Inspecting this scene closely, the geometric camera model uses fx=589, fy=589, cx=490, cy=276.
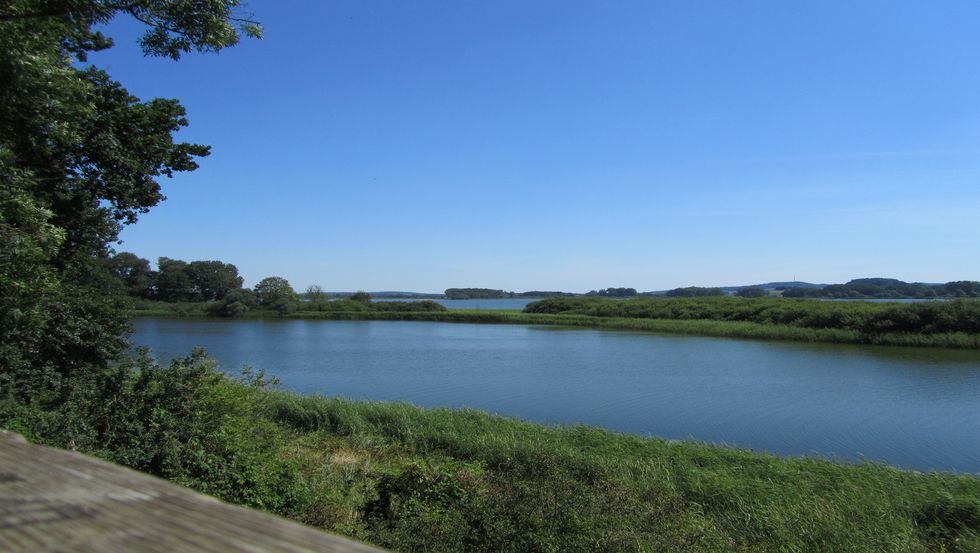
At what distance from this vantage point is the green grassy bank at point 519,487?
720cm

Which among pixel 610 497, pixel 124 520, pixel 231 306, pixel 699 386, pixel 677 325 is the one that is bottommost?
pixel 699 386

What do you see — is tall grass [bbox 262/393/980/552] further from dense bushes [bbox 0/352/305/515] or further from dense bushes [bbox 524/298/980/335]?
dense bushes [bbox 524/298/980/335]

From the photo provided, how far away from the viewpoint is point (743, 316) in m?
58.8

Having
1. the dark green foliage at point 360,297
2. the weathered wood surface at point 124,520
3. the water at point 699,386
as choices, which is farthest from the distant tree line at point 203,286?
the weathered wood surface at point 124,520

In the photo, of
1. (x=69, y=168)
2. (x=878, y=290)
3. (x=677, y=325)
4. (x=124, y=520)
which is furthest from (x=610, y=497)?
(x=878, y=290)

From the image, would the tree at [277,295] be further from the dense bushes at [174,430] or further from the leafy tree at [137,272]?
the dense bushes at [174,430]

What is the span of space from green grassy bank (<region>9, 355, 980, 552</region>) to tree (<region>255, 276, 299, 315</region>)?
78.0 m

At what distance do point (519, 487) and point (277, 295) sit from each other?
87.3m

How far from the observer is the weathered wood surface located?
100 cm

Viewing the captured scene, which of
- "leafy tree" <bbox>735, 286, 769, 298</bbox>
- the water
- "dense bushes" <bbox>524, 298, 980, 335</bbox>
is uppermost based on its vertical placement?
"leafy tree" <bbox>735, 286, 769, 298</bbox>

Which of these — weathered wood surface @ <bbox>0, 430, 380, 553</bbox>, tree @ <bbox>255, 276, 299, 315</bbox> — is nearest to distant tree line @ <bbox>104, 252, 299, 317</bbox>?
tree @ <bbox>255, 276, 299, 315</bbox>

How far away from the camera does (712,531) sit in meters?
7.94

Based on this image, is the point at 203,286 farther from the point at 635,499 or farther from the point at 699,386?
the point at 635,499

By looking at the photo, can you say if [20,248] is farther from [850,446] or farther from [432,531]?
[850,446]
